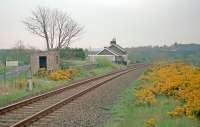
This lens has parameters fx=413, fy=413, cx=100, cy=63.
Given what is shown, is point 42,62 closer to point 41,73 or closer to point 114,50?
point 41,73

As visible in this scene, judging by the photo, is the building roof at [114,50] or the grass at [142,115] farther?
the building roof at [114,50]

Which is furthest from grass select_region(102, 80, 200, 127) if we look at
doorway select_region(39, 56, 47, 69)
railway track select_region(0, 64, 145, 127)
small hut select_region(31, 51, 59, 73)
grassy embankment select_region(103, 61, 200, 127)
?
doorway select_region(39, 56, 47, 69)

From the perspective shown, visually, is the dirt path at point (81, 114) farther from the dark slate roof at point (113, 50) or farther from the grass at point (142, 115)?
the dark slate roof at point (113, 50)

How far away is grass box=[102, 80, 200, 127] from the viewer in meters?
12.2

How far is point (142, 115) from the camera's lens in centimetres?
1447

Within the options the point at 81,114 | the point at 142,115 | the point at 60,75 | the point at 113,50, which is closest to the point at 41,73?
the point at 60,75

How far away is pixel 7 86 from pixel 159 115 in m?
13.2

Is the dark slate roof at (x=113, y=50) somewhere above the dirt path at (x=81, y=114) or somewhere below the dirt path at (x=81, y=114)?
above

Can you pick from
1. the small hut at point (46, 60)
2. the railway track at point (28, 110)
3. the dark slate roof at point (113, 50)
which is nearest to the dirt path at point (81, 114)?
the railway track at point (28, 110)

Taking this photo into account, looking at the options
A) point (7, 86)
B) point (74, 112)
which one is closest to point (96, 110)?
point (74, 112)

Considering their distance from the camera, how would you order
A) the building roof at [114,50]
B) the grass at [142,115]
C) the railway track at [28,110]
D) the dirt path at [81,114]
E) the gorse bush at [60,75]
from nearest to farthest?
the grass at [142,115] < the railway track at [28,110] < the dirt path at [81,114] < the gorse bush at [60,75] < the building roof at [114,50]

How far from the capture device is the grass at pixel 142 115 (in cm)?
1215

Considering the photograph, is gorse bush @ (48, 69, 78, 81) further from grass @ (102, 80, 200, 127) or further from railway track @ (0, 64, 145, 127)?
grass @ (102, 80, 200, 127)

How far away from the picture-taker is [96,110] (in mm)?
16703
